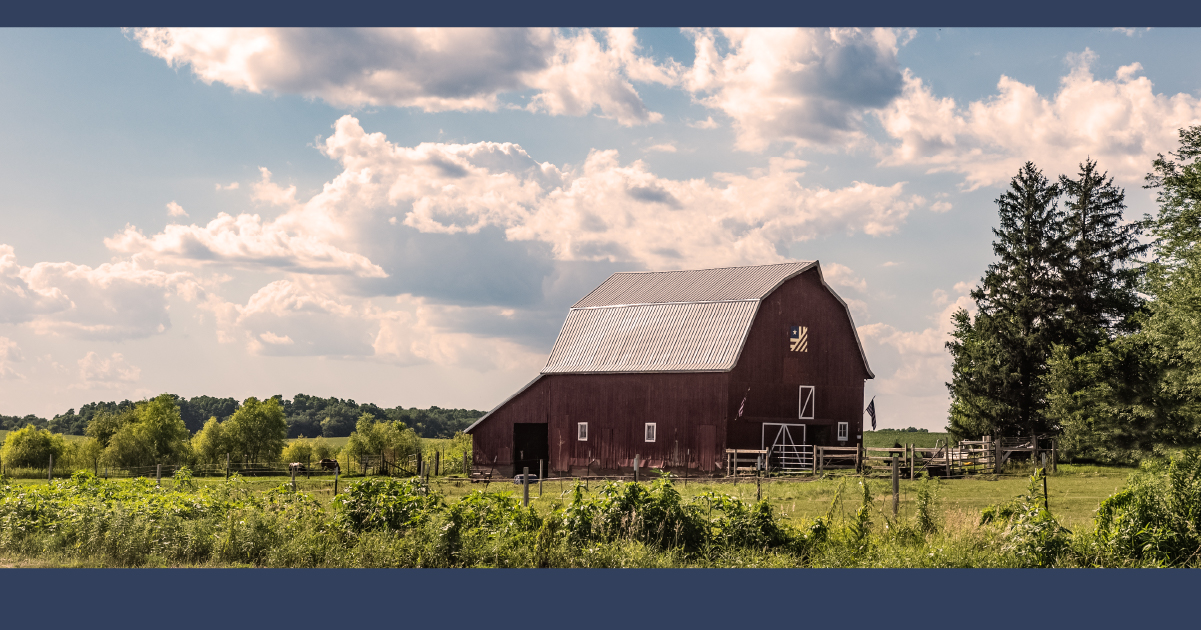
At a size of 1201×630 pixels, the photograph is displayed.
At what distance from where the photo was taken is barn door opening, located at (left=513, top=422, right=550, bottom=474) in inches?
1590

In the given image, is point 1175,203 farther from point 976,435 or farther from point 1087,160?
point 976,435

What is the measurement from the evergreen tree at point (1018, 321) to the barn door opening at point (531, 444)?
19022 millimetres

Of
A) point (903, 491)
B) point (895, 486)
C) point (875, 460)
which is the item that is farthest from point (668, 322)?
point (895, 486)

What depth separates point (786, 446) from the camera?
36156 millimetres

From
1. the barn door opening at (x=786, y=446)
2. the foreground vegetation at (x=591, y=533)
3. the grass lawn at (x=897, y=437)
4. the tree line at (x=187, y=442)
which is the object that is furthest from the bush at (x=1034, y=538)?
the grass lawn at (x=897, y=437)

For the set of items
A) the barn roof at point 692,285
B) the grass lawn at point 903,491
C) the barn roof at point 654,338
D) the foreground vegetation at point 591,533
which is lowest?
the grass lawn at point 903,491

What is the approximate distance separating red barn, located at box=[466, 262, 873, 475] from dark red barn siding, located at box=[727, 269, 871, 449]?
49 millimetres

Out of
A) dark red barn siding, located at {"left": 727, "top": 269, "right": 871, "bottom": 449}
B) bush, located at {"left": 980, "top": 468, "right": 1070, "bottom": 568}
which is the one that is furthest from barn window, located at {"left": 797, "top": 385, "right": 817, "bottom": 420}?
bush, located at {"left": 980, "top": 468, "right": 1070, "bottom": 568}

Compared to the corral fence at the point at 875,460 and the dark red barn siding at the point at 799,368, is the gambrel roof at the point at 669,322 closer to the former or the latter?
the dark red barn siding at the point at 799,368

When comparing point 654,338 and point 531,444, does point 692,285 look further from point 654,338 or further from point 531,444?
point 531,444

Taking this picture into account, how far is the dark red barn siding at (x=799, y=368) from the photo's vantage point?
35750 mm

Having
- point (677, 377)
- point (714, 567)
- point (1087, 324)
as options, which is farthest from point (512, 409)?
point (714, 567)

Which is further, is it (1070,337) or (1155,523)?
(1070,337)

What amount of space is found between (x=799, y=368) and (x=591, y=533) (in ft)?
86.4
